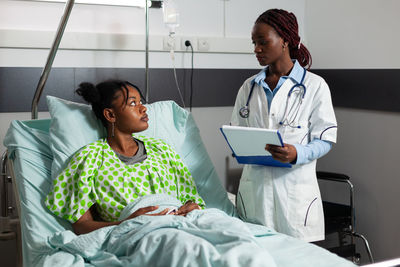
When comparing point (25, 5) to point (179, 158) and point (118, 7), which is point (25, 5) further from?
point (179, 158)

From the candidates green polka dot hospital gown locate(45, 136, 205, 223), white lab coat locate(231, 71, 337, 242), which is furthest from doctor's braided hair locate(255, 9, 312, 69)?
green polka dot hospital gown locate(45, 136, 205, 223)

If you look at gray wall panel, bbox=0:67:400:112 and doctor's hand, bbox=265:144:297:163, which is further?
gray wall panel, bbox=0:67:400:112

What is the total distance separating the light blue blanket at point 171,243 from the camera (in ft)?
5.10

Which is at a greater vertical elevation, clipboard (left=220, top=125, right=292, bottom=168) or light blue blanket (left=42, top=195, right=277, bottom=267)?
clipboard (left=220, top=125, right=292, bottom=168)

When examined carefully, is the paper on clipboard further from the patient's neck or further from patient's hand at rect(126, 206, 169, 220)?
the patient's neck

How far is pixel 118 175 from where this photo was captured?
220 cm

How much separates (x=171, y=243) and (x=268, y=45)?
3.41ft

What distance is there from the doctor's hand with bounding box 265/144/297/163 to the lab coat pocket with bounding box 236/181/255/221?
27 centimetres

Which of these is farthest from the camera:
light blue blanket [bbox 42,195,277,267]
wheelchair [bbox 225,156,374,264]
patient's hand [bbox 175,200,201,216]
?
wheelchair [bbox 225,156,374,264]

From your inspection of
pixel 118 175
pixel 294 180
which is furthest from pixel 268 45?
pixel 118 175

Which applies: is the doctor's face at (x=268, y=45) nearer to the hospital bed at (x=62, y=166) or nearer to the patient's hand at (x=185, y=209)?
the hospital bed at (x=62, y=166)

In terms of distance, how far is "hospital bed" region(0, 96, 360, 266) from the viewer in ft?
6.02

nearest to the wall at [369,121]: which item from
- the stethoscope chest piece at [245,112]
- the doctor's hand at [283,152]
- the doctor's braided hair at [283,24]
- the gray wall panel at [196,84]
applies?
the gray wall panel at [196,84]

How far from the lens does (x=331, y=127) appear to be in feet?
7.23
